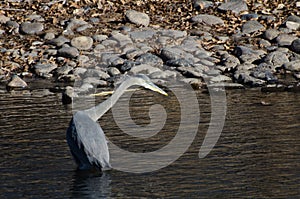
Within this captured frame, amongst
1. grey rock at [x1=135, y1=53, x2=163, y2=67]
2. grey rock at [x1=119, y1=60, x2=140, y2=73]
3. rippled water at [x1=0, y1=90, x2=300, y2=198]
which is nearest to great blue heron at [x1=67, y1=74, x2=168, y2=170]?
rippled water at [x1=0, y1=90, x2=300, y2=198]

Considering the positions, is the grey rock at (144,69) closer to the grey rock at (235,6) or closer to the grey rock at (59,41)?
the grey rock at (59,41)

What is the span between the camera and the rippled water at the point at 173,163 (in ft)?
33.1

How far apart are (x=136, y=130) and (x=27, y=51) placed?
9.37 metres

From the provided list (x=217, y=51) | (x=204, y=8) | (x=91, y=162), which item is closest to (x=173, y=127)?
(x=91, y=162)

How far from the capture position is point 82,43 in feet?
73.7

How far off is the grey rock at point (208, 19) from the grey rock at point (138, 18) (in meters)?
1.52

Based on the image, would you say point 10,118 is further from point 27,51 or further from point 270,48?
point 270,48

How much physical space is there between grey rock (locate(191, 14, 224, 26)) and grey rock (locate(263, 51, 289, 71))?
11.2 feet

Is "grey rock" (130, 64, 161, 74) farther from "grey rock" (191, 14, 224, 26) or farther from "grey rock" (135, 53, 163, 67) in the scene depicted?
"grey rock" (191, 14, 224, 26)

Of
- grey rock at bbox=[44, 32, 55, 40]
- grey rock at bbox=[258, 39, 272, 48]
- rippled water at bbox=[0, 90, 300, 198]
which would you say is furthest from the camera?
grey rock at bbox=[44, 32, 55, 40]

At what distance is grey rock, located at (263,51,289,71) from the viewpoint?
20.8 metres

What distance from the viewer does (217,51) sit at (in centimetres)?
2209

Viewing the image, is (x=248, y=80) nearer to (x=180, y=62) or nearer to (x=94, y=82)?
(x=180, y=62)

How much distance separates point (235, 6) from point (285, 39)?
3365 mm
